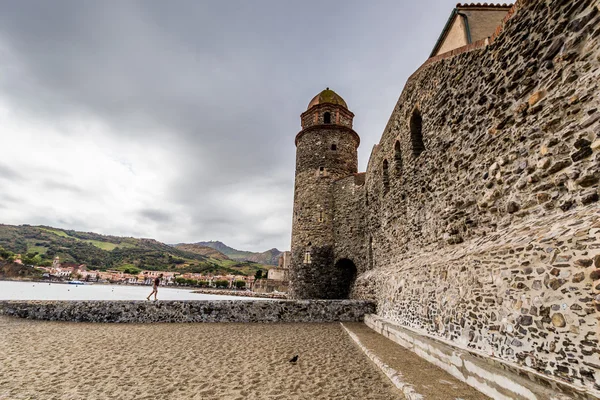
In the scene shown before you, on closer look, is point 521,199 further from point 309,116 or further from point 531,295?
point 309,116

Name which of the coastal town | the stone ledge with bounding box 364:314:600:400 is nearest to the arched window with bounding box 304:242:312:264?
the stone ledge with bounding box 364:314:600:400

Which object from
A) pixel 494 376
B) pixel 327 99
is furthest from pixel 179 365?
pixel 327 99

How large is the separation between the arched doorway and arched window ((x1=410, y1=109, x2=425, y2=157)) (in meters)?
7.86

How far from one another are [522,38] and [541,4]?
1.21ft

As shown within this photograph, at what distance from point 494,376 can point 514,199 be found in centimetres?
208

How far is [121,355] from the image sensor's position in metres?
4.28

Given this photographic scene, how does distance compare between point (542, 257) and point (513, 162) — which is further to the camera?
point (513, 162)

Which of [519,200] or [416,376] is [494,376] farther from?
[519,200]

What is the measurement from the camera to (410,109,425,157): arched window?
7.37 metres

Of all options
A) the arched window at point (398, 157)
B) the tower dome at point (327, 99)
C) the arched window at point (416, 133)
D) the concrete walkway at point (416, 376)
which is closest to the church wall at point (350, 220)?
the arched window at point (398, 157)

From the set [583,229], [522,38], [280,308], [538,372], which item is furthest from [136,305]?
[522,38]

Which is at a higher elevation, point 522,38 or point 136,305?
point 522,38

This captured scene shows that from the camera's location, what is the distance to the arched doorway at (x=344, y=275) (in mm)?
14133

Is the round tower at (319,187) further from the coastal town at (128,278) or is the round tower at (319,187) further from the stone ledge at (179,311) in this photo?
the coastal town at (128,278)
